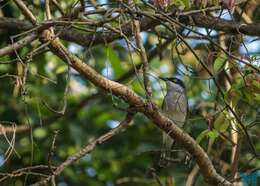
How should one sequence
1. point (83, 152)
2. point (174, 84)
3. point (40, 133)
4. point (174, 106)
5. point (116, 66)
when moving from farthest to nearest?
1. point (40, 133)
2. point (116, 66)
3. point (174, 84)
4. point (174, 106)
5. point (83, 152)

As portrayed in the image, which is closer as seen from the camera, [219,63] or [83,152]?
[219,63]

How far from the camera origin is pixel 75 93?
8.09 meters

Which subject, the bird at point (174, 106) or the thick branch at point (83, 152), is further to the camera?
the bird at point (174, 106)

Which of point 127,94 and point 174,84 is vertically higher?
point 127,94

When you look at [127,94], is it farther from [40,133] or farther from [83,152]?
[40,133]

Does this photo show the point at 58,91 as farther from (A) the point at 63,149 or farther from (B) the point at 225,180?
(B) the point at 225,180

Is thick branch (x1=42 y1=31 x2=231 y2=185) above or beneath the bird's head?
above

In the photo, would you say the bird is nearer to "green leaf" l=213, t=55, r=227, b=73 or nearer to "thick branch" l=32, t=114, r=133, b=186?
"thick branch" l=32, t=114, r=133, b=186

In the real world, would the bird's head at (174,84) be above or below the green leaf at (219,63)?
below

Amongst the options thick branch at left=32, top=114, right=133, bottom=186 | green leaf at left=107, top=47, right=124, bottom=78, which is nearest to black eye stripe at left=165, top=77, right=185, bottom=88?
green leaf at left=107, top=47, right=124, bottom=78

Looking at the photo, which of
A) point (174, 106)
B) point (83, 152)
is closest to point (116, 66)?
point (174, 106)

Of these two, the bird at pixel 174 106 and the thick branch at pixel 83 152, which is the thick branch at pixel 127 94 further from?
the bird at pixel 174 106

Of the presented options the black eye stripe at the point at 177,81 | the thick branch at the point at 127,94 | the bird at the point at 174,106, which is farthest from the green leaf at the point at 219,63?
the black eye stripe at the point at 177,81

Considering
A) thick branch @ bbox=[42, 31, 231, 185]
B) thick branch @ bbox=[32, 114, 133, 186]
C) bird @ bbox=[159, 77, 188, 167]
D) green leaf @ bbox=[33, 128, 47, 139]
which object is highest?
thick branch @ bbox=[42, 31, 231, 185]
